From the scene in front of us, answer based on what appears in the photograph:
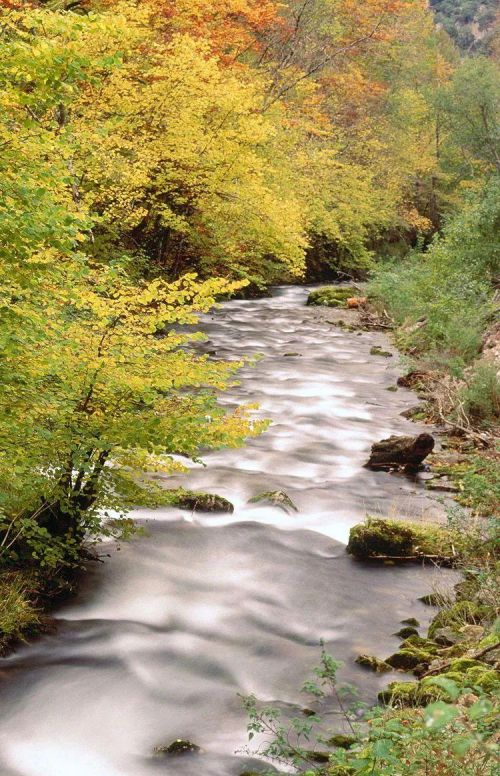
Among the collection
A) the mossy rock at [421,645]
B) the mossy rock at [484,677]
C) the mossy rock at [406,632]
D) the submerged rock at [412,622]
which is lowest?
the submerged rock at [412,622]

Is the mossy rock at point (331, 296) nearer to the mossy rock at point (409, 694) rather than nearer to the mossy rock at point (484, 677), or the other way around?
the mossy rock at point (409, 694)

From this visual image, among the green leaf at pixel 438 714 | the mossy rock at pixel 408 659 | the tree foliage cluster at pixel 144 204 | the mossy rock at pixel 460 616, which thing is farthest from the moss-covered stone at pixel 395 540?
the green leaf at pixel 438 714

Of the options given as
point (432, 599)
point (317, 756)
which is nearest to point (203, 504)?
point (432, 599)

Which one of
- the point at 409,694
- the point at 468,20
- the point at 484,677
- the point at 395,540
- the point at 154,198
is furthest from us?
the point at 468,20

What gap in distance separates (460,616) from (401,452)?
4.60m

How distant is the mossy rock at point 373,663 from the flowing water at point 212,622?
0.07 metres

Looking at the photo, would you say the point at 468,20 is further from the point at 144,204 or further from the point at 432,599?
the point at 432,599

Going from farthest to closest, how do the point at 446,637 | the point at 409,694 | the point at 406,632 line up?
the point at 406,632, the point at 446,637, the point at 409,694

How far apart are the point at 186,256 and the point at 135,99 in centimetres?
520

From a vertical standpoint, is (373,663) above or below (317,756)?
below

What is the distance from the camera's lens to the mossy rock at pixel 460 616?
6344mm

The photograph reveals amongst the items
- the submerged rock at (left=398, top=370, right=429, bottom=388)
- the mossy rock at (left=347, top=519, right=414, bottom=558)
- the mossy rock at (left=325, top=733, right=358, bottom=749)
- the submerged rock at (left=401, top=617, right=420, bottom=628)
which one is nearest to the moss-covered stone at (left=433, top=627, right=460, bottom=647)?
the submerged rock at (left=401, top=617, right=420, bottom=628)

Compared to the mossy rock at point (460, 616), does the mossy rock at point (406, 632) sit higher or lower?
lower

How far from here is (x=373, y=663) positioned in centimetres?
613
